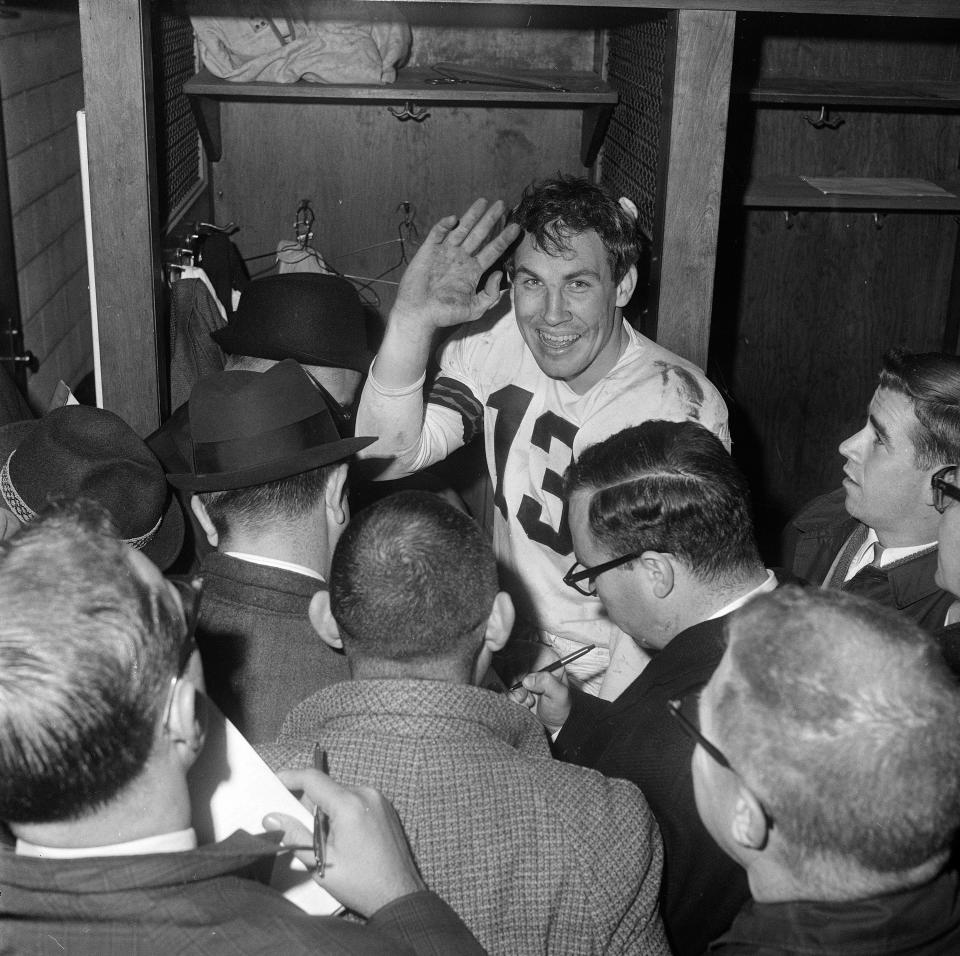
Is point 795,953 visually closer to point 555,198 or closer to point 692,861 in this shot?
point 692,861

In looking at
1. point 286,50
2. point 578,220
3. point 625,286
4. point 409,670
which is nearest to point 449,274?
point 578,220

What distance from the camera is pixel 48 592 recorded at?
1035mm

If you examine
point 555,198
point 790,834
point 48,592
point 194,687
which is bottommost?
point 790,834

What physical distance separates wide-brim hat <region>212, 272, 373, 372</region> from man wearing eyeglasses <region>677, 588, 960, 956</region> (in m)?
2.02

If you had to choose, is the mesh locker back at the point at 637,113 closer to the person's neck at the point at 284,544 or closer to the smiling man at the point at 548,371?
the smiling man at the point at 548,371

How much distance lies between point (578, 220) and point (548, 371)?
38cm

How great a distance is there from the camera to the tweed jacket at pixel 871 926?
1.08m

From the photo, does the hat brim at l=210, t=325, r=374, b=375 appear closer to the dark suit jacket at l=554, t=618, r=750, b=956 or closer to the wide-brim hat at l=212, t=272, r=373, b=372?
the wide-brim hat at l=212, t=272, r=373, b=372

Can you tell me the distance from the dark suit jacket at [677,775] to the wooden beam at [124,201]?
1.54 metres

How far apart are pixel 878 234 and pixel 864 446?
8.69ft

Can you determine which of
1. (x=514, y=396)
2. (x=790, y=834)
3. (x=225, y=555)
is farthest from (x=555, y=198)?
(x=790, y=834)

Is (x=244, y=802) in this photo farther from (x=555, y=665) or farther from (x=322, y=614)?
(x=555, y=665)

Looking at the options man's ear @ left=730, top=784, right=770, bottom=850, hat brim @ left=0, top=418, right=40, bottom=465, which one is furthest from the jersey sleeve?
man's ear @ left=730, top=784, right=770, bottom=850

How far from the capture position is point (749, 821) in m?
1.12
